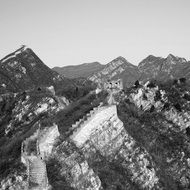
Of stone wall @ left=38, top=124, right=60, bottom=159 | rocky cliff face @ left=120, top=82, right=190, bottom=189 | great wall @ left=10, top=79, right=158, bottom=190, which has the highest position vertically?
stone wall @ left=38, top=124, right=60, bottom=159

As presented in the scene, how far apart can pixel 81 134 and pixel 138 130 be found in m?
13.4

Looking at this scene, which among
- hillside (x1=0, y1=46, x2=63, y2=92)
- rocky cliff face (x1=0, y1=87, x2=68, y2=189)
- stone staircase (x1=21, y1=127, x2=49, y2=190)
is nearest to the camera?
stone staircase (x1=21, y1=127, x2=49, y2=190)

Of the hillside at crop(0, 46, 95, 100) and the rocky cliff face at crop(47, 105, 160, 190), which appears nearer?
the rocky cliff face at crop(47, 105, 160, 190)

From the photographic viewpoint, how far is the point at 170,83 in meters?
70.2

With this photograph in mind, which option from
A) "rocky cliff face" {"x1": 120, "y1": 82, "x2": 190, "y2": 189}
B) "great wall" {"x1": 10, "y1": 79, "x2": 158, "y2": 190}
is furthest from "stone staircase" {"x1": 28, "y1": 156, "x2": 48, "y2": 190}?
"rocky cliff face" {"x1": 120, "y1": 82, "x2": 190, "y2": 189}

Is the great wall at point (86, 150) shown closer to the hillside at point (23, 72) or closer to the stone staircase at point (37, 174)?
the stone staircase at point (37, 174)

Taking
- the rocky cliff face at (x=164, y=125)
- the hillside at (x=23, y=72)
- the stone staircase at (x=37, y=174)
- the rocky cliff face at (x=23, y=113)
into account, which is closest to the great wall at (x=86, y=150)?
the stone staircase at (x=37, y=174)

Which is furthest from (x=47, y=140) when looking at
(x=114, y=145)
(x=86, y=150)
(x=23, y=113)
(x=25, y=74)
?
(x=25, y=74)

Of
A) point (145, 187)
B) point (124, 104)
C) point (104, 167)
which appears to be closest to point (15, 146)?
point (104, 167)

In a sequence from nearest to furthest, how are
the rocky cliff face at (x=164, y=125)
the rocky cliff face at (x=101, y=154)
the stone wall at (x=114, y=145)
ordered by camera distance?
the rocky cliff face at (x=101, y=154), the stone wall at (x=114, y=145), the rocky cliff face at (x=164, y=125)

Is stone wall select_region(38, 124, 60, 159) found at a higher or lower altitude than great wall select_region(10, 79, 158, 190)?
higher

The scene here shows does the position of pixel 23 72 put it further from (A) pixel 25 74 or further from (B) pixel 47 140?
(B) pixel 47 140

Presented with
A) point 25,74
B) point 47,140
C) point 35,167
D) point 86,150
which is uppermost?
point 47,140

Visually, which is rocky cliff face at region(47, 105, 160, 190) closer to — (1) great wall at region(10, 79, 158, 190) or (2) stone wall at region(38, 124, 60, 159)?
(1) great wall at region(10, 79, 158, 190)
